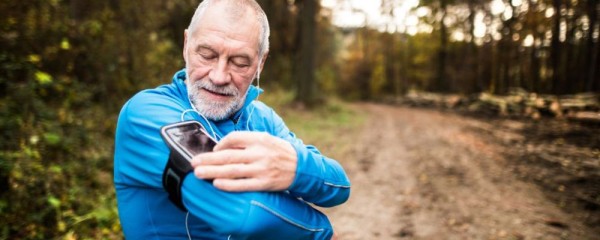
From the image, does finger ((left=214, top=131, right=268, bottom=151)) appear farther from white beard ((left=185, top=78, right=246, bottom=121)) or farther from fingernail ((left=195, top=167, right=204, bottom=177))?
Result: white beard ((left=185, top=78, right=246, bottom=121))

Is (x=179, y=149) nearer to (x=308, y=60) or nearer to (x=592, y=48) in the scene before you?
(x=592, y=48)

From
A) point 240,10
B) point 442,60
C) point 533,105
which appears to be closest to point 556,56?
point 533,105

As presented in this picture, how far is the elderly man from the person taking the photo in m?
1.23

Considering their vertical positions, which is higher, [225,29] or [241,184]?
[225,29]

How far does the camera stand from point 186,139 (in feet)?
4.25

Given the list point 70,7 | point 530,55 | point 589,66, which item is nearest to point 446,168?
point 589,66

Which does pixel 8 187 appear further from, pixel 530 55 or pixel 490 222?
pixel 530 55

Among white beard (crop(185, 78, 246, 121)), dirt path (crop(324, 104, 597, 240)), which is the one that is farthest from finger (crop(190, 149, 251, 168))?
dirt path (crop(324, 104, 597, 240))

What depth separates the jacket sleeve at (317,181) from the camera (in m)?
1.38

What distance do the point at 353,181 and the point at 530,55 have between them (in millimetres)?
11996

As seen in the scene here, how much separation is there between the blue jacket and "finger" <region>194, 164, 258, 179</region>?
44 mm

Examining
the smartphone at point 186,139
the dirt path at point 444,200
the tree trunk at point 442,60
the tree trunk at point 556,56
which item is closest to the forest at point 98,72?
the tree trunk at point 556,56

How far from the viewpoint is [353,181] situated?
6215 mm

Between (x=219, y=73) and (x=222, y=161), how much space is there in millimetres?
651
